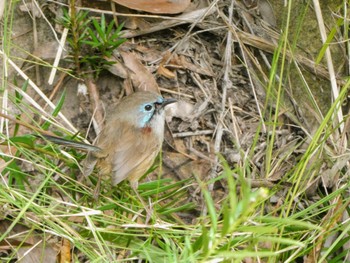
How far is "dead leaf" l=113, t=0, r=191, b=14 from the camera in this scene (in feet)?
17.2

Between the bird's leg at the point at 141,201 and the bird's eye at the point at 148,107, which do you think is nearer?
the bird's leg at the point at 141,201

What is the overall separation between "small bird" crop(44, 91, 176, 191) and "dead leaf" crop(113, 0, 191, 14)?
0.72m

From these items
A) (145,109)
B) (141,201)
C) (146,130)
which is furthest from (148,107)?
(141,201)

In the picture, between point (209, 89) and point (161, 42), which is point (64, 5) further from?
point (209, 89)

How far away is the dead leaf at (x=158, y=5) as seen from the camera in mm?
5242

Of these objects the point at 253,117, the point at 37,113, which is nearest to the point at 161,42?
the point at 253,117

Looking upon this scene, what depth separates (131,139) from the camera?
4961mm

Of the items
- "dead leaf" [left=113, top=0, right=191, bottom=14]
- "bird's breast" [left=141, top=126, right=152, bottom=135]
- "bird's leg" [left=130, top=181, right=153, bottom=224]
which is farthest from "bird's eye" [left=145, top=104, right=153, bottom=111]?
"dead leaf" [left=113, top=0, right=191, bottom=14]

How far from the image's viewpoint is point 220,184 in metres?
5.06

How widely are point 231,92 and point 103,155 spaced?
121cm

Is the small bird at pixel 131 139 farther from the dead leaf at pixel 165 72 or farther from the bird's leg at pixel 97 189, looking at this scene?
the dead leaf at pixel 165 72

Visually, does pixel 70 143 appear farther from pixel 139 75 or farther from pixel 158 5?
pixel 158 5

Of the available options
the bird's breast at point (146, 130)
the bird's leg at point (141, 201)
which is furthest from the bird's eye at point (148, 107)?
the bird's leg at point (141, 201)

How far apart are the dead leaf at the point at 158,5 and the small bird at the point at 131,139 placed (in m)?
0.72
